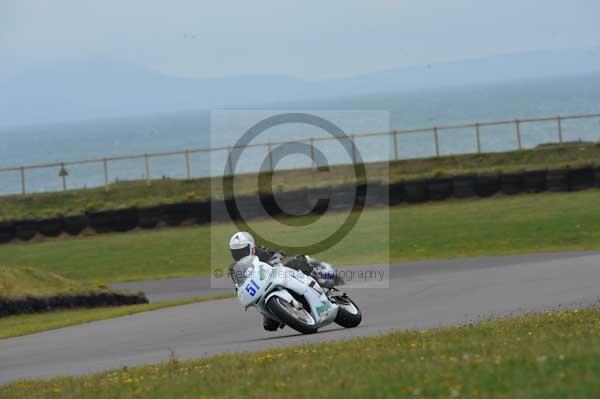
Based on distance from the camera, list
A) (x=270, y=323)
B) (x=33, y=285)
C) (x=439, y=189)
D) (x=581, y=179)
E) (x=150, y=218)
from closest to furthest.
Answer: (x=270, y=323), (x=33, y=285), (x=581, y=179), (x=439, y=189), (x=150, y=218)

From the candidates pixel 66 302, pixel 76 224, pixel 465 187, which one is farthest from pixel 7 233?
pixel 66 302

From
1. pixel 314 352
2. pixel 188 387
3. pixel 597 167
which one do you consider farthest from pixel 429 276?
pixel 597 167

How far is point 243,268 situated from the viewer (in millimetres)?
12016

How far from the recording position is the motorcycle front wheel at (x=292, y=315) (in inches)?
462

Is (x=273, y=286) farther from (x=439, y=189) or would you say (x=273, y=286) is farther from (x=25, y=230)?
(x=25, y=230)

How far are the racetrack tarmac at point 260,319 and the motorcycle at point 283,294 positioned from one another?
0.79ft

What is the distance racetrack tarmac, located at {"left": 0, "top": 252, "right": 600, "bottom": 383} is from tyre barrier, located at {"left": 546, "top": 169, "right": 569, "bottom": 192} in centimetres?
1264

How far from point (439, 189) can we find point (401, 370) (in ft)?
79.0

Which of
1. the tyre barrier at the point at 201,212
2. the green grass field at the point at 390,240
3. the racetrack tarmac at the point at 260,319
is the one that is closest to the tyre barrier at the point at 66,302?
the racetrack tarmac at the point at 260,319

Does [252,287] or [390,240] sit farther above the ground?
[252,287]

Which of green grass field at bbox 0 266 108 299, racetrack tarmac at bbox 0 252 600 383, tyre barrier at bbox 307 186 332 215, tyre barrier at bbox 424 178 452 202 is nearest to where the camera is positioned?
racetrack tarmac at bbox 0 252 600 383

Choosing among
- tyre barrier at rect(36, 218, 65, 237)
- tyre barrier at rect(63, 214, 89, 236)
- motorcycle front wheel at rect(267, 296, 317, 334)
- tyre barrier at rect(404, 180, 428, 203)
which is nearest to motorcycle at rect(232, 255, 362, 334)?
motorcycle front wheel at rect(267, 296, 317, 334)

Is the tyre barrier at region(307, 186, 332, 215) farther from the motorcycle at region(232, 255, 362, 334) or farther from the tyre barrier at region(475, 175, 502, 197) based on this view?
the motorcycle at region(232, 255, 362, 334)

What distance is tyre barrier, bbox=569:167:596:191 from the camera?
3077cm
